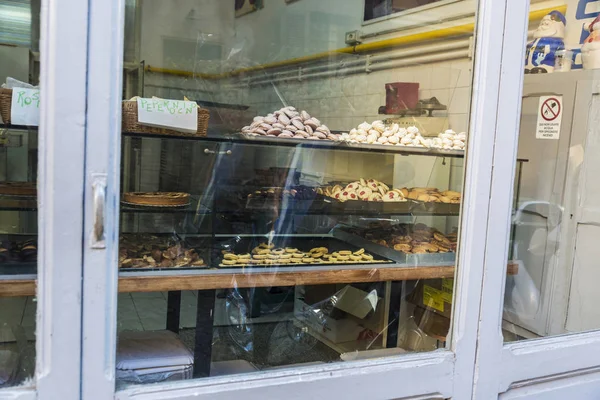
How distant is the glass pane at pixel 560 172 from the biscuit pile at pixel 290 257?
72 cm

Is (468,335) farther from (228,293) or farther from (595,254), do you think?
(595,254)

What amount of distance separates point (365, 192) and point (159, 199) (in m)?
0.98

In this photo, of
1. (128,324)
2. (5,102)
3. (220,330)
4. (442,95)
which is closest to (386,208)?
(442,95)

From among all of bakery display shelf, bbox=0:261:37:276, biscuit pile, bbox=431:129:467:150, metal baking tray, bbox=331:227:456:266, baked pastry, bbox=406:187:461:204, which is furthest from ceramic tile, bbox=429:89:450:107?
bakery display shelf, bbox=0:261:37:276

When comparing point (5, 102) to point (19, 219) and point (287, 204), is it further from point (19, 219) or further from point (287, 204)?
point (287, 204)

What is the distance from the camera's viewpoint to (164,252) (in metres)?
1.92

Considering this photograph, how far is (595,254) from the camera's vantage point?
2.40 meters

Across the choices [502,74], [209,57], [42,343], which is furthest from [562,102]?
[209,57]

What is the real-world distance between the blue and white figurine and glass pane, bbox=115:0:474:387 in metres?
0.34

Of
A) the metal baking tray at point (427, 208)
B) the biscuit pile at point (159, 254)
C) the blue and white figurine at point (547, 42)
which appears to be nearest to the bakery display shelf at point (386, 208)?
the metal baking tray at point (427, 208)

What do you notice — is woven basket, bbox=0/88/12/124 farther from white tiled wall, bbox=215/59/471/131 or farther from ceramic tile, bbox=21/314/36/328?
white tiled wall, bbox=215/59/471/131

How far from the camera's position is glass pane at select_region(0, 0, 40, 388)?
40.2 inches

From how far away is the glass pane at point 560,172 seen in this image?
7.91 feet

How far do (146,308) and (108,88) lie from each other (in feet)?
3.49
